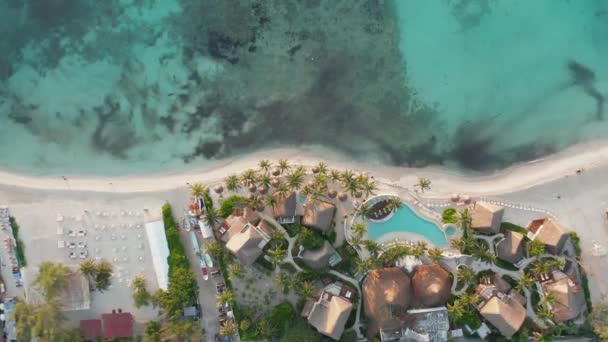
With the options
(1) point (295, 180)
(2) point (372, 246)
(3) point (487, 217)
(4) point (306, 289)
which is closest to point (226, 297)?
(4) point (306, 289)

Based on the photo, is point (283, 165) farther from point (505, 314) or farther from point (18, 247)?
point (18, 247)

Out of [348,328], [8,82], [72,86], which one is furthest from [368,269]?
[8,82]

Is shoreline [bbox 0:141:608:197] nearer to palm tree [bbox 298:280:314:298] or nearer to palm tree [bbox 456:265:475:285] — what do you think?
palm tree [bbox 456:265:475:285]

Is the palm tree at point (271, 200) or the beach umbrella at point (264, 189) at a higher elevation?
the beach umbrella at point (264, 189)

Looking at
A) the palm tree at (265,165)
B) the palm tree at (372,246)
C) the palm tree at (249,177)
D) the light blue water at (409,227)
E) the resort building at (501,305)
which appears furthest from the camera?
the light blue water at (409,227)

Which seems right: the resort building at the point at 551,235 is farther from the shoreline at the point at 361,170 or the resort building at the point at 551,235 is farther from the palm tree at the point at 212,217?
the palm tree at the point at 212,217

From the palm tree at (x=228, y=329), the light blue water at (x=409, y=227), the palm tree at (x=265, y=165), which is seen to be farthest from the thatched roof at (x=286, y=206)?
the palm tree at (x=228, y=329)

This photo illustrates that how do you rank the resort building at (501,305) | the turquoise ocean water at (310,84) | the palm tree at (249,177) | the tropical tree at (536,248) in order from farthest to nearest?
the turquoise ocean water at (310,84) < the palm tree at (249,177) < the tropical tree at (536,248) < the resort building at (501,305)

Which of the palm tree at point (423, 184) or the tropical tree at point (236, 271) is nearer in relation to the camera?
the tropical tree at point (236, 271)
